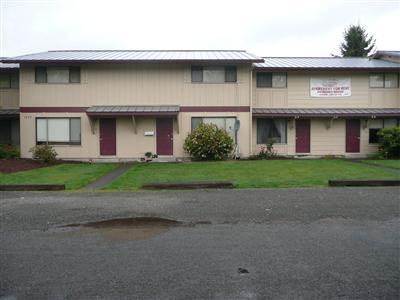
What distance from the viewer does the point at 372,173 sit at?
14.2 m

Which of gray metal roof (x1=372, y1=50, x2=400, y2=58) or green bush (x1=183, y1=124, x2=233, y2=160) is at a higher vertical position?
gray metal roof (x1=372, y1=50, x2=400, y2=58)

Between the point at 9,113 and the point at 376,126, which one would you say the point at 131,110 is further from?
the point at 376,126

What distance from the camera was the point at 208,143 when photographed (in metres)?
19.7

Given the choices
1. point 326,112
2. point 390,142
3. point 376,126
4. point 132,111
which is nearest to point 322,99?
point 326,112

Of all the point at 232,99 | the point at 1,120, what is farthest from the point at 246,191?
the point at 1,120

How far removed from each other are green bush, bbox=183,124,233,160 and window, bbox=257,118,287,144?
2919mm

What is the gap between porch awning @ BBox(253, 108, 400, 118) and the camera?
2152cm

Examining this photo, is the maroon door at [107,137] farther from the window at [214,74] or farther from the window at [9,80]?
A: the window at [9,80]

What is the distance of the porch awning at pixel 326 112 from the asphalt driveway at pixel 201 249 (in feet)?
41.5

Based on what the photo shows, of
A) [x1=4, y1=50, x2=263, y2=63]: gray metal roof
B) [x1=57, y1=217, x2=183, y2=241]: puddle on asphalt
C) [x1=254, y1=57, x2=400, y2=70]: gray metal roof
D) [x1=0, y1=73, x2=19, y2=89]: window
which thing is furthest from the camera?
[x1=0, y1=73, x2=19, y2=89]: window

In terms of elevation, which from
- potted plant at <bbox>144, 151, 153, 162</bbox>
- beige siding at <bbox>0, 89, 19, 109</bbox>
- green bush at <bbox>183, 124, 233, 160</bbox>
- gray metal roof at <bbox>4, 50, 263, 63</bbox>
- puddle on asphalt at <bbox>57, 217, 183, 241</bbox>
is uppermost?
gray metal roof at <bbox>4, 50, 263, 63</bbox>

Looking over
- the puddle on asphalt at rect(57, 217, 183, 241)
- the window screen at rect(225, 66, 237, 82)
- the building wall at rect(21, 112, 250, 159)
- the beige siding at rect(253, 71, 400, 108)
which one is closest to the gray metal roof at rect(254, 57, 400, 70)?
the beige siding at rect(253, 71, 400, 108)

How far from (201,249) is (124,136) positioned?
16399 mm

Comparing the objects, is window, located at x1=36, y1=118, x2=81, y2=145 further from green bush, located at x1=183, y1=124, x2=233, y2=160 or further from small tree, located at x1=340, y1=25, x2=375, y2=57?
small tree, located at x1=340, y1=25, x2=375, y2=57
